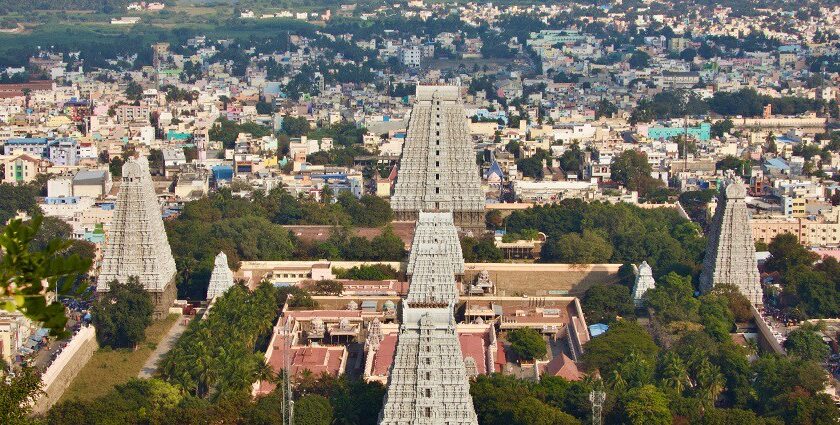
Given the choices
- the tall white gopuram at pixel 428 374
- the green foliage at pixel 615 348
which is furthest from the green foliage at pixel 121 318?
the tall white gopuram at pixel 428 374

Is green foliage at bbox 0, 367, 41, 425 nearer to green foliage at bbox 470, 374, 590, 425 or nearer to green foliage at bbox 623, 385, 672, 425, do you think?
green foliage at bbox 470, 374, 590, 425

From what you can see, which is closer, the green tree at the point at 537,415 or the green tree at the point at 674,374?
the green tree at the point at 537,415

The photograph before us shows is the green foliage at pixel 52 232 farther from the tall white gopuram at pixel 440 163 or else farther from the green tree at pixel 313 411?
the green tree at pixel 313 411

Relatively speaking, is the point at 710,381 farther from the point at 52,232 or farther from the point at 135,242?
the point at 52,232

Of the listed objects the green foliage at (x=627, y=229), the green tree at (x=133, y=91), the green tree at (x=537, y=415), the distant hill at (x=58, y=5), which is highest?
the green tree at (x=537, y=415)

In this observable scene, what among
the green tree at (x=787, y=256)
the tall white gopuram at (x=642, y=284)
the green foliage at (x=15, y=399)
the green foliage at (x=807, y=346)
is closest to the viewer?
the green foliage at (x=15, y=399)
